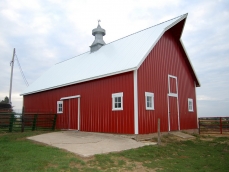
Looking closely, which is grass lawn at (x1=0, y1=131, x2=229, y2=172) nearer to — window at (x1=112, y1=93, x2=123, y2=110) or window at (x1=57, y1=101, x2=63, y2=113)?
window at (x1=112, y1=93, x2=123, y2=110)

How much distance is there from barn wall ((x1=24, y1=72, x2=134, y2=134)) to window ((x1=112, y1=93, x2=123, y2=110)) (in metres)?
0.21

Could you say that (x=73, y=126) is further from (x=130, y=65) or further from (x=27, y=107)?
(x=27, y=107)

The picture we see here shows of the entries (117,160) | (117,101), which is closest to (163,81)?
(117,101)

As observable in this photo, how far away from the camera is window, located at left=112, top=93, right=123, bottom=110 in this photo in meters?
12.1

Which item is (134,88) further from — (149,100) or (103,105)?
(103,105)

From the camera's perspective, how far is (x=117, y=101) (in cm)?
1244

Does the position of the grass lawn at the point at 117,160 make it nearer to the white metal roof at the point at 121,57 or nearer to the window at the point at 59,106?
the white metal roof at the point at 121,57

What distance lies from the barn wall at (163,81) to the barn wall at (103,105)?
62cm

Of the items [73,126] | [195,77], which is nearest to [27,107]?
[73,126]

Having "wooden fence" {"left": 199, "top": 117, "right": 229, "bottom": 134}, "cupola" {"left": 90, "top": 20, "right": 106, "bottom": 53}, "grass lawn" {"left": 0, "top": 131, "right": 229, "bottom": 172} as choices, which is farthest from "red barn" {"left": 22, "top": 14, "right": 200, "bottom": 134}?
"grass lawn" {"left": 0, "top": 131, "right": 229, "bottom": 172}

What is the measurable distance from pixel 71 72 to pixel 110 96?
5.89 m

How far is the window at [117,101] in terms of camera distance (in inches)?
478

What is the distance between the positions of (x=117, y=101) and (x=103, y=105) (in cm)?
108

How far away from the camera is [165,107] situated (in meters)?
13.6
